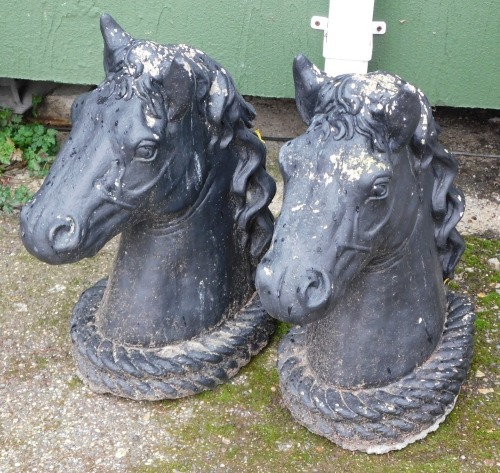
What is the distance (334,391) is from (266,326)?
0.37 meters

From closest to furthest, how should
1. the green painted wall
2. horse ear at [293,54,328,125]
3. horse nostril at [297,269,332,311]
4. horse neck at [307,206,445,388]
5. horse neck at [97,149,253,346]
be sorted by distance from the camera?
horse nostril at [297,269,332,311]
horse ear at [293,54,328,125]
horse neck at [307,206,445,388]
horse neck at [97,149,253,346]
the green painted wall

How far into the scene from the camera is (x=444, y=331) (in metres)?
2.17

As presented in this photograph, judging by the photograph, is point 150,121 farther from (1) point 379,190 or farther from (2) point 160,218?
(1) point 379,190

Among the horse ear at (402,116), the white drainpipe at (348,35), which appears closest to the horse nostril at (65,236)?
the horse ear at (402,116)

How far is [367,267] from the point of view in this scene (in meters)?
1.92

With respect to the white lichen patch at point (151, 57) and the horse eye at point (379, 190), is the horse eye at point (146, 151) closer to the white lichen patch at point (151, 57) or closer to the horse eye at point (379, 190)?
the white lichen patch at point (151, 57)

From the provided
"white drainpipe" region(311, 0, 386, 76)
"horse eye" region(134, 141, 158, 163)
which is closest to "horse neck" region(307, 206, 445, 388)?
"horse eye" region(134, 141, 158, 163)

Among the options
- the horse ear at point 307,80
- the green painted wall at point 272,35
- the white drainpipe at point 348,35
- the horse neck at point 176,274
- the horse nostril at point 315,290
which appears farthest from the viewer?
the green painted wall at point 272,35

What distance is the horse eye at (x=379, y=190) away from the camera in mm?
1701

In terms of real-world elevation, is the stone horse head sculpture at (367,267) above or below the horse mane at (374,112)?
below

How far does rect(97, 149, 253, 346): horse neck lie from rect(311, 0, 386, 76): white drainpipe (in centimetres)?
88

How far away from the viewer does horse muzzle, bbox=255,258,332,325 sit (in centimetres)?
167

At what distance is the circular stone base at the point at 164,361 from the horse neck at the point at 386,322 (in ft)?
0.86

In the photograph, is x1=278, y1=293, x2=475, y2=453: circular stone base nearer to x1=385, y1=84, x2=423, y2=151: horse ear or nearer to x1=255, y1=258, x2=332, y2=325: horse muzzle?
x1=255, y1=258, x2=332, y2=325: horse muzzle
